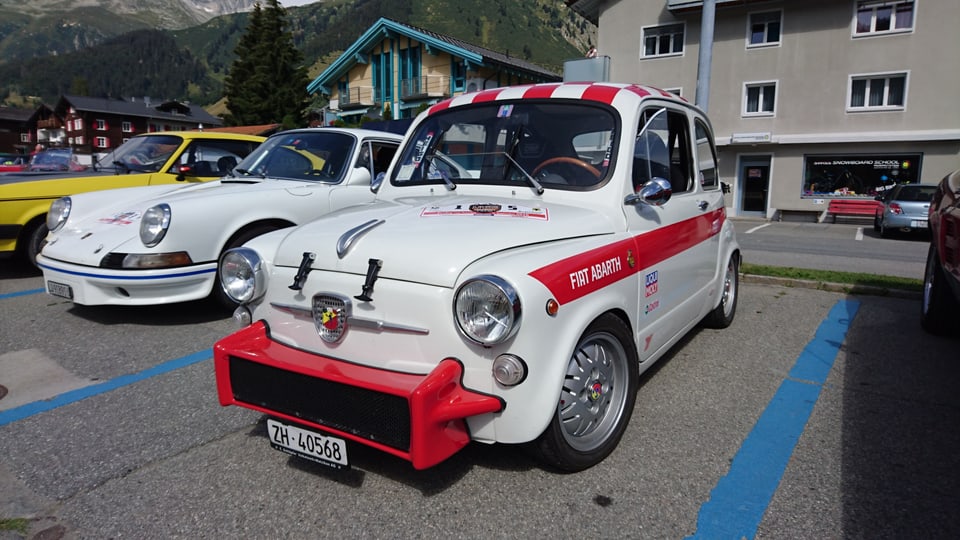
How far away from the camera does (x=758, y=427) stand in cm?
322

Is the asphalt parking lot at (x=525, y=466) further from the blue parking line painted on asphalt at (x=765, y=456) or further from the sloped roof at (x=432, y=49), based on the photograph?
the sloped roof at (x=432, y=49)

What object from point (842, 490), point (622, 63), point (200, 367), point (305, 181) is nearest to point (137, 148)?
point (305, 181)

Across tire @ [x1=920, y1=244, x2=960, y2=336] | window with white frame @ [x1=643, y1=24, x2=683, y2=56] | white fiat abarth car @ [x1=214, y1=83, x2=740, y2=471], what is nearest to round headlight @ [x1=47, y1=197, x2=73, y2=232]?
white fiat abarth car @ [x1=214, y1=83, x2=740, y2=471]

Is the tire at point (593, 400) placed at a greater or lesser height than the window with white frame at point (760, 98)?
lesser

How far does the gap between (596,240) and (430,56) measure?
28.6 m

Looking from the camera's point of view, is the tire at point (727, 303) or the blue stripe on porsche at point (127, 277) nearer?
the blue stripe on porsche at point (127, 277)

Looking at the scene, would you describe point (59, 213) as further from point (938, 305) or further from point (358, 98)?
point (358, 98)

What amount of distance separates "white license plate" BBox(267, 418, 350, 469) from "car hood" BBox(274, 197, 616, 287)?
0.70m

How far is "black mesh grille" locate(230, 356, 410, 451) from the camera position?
2.23 meters

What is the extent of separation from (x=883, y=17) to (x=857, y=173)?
5.19m

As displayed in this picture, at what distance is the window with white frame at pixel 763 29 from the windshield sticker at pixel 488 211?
22634mm

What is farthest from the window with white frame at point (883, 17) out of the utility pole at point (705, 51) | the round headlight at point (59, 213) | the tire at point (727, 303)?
the round headlight at point (59, 213)

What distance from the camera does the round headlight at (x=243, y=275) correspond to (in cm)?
286

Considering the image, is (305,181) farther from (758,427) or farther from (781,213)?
(781,213)
